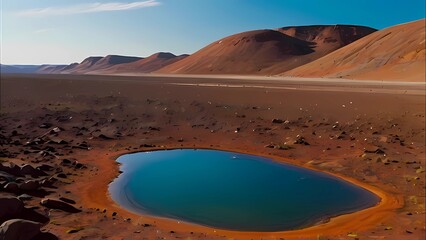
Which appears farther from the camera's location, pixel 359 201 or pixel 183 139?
pixel 183 139

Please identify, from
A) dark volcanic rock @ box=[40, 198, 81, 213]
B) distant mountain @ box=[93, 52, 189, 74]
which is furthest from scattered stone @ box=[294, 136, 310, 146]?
distant mountain @ box=[93, 52, 189, 74]

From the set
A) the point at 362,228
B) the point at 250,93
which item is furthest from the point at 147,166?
the point at 250,93

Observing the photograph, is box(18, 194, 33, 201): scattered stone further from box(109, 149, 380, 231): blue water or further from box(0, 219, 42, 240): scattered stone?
box(0, 219, 42, 240): scattered stone

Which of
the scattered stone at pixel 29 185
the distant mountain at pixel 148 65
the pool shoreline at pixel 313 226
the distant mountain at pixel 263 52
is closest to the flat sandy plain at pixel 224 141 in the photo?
the pool shoreline at pixel 313 226

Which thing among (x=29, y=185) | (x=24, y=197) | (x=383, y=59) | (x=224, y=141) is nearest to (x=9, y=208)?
(x=24, y=197)

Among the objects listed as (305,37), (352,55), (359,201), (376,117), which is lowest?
(359,201)

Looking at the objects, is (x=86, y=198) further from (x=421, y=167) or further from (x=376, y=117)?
(x=376, y=117)

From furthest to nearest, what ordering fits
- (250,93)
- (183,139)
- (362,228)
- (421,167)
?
(250,93)
(183,139)
(421,167)
(362,228)
